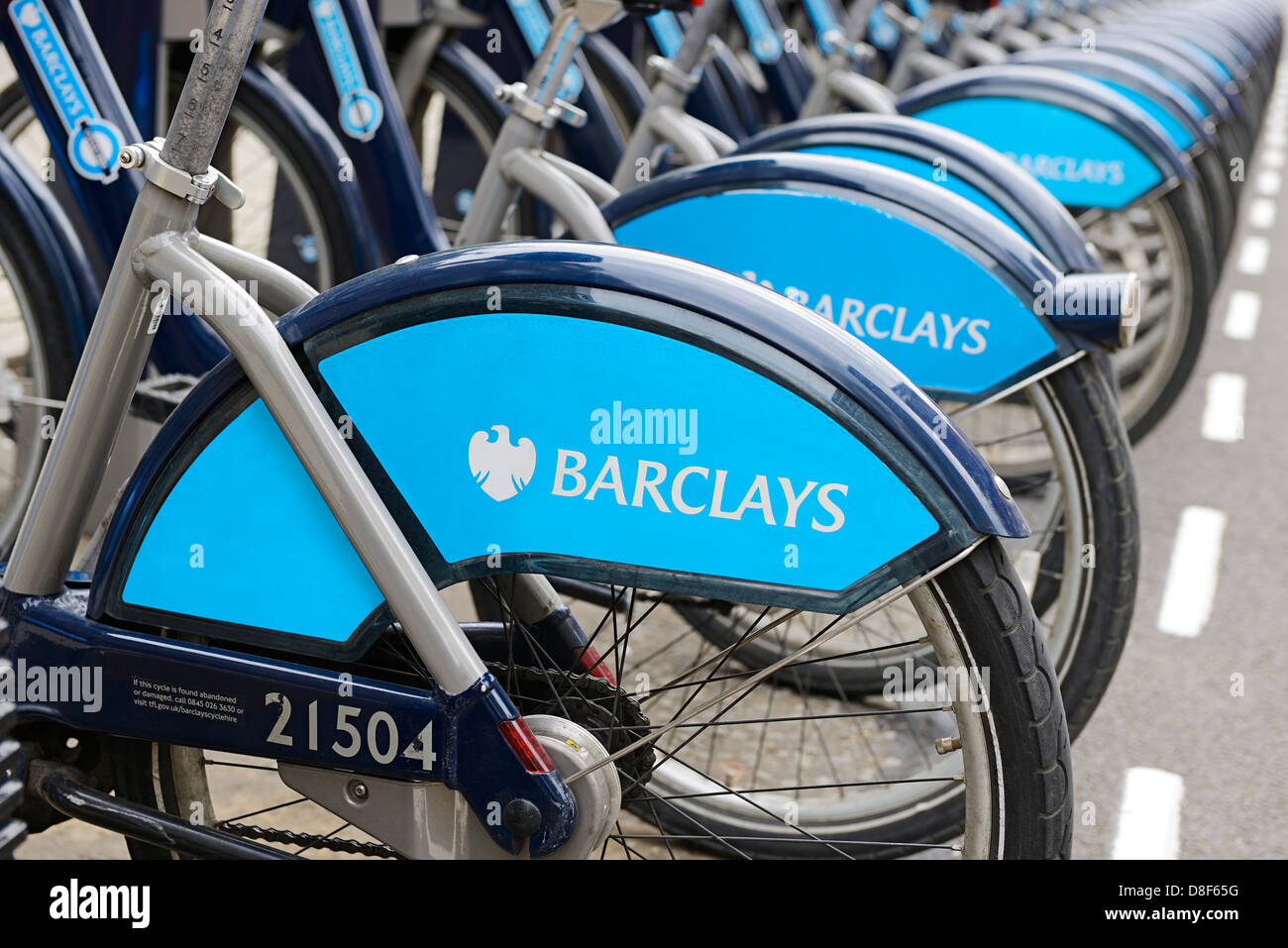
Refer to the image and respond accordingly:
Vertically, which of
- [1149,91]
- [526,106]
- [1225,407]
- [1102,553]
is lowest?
[1102,553]

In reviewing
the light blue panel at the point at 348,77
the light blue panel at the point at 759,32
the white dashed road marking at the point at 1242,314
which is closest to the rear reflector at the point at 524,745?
the light blue panel at the point at 348,77

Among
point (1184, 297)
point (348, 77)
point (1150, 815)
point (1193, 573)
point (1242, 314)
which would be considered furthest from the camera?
point (1242, 314)

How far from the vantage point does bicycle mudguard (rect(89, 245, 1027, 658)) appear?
160 centimetres

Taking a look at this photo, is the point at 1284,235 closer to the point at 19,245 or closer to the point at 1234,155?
the point at 1234,155

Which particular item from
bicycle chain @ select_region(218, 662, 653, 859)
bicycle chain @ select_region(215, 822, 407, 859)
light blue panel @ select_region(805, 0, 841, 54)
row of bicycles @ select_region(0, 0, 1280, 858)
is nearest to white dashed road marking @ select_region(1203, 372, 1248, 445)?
light blue panel @ select_region(805, 0, 841, 54)

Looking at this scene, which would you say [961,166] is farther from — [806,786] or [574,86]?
[574,86]

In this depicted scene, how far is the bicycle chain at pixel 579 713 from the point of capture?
6.02 ft

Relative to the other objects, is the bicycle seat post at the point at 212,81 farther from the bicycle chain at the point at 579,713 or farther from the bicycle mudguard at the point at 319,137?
the bicycle mudguard at the point at 319,137

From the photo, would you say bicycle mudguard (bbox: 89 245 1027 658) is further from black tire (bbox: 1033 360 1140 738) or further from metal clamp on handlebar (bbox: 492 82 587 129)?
metal clamp on handlebar (bbox: 492 82 587 129)

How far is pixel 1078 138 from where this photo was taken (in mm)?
3828

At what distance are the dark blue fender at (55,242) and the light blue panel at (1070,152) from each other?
7.68 ft

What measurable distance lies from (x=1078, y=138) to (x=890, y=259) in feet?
5.01

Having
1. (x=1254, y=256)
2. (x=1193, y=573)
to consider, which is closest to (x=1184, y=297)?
(x=1193, y=573)

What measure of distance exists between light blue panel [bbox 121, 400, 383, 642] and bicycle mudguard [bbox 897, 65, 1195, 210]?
2.70 metres
